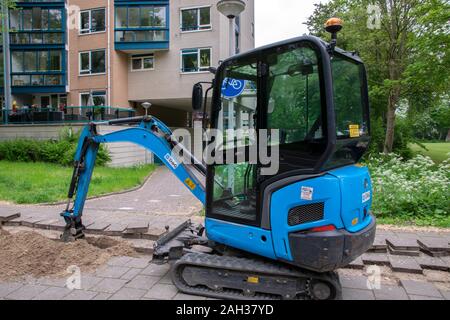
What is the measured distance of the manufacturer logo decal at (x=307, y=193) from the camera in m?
3.37

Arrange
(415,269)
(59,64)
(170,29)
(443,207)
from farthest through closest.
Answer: (59,64), (170,29), (443,207), (415,269)

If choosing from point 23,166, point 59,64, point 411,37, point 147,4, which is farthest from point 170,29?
point 411,37

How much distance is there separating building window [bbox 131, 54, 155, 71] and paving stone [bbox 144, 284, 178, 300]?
19.0 m

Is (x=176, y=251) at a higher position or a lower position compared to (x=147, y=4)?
lower

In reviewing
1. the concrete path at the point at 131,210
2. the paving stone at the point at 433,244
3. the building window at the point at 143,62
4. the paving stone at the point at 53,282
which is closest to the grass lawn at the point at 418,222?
the paving stone at the point at 433,244

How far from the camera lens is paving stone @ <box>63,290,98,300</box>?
13.0 feet

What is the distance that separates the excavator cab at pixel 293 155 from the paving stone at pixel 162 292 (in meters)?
0.78

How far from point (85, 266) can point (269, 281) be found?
2509 millimetres

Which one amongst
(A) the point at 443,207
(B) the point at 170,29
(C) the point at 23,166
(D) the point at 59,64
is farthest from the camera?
(D) the point at 59,64

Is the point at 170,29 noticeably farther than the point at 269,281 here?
Yes

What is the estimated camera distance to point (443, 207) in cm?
724

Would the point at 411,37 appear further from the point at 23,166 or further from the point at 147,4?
the point at 23,166

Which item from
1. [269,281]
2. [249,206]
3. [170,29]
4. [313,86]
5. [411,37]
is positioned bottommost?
[269,281]

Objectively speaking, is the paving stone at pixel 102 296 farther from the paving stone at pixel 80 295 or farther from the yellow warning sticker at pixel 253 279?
the yellow warning sticker at pixel 253 279
